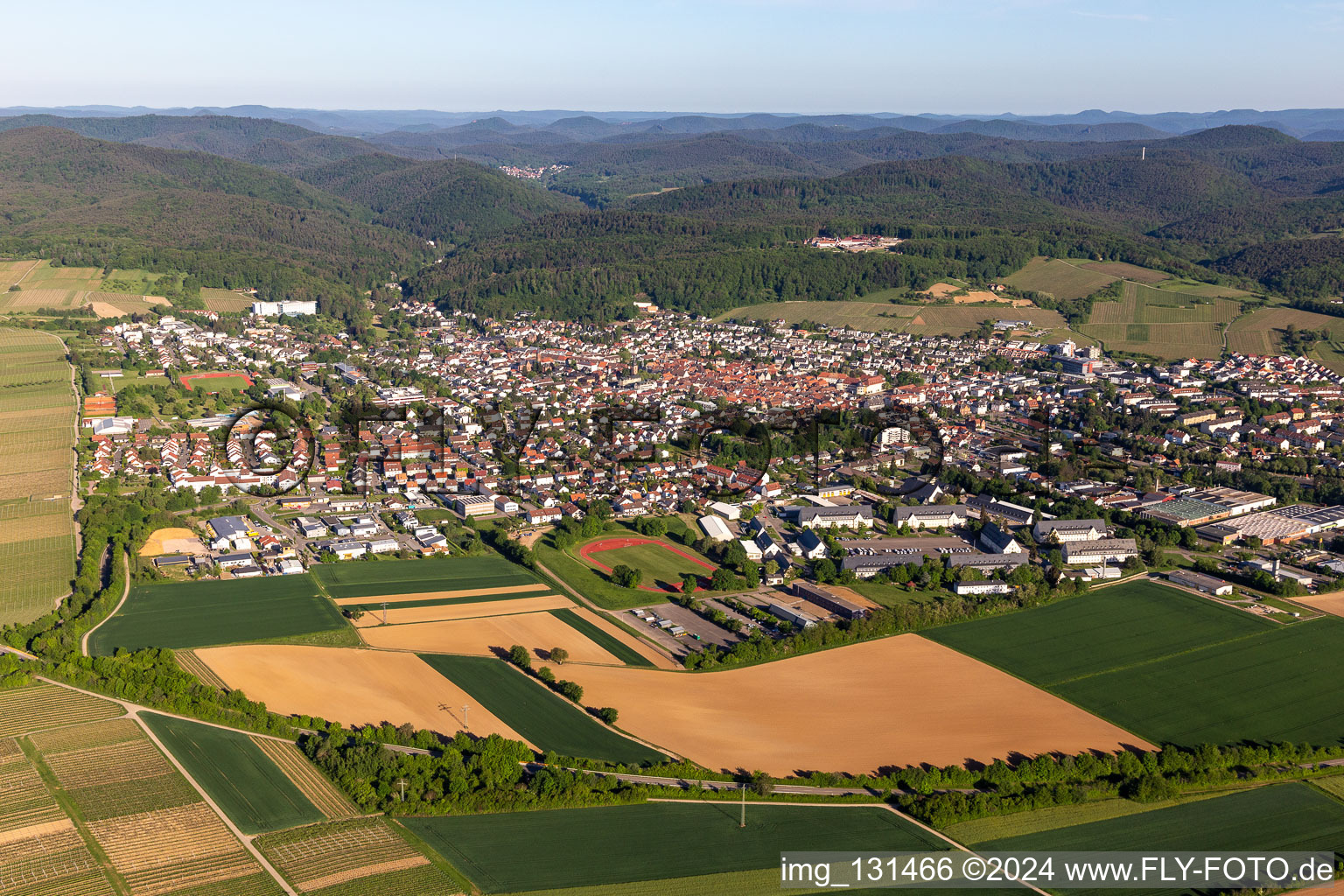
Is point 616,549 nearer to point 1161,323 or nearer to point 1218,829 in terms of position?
point 1218,829

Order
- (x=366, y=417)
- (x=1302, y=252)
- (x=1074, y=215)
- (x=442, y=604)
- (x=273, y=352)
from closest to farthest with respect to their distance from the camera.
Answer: (x=442, y=604), (x=366, y=417), (x=273, y=352), (x=1302, y=252), (x=1074, y=215)

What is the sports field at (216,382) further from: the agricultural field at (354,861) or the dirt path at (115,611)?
the agricultural field at (354,861)

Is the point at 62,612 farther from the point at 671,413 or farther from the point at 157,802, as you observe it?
the point at 671,413

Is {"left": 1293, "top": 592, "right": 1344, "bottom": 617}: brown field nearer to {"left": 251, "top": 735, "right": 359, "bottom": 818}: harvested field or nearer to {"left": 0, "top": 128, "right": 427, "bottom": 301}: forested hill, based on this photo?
{"left": 251, "top": 735, "right": 359, "bottom": 818}: harvested field

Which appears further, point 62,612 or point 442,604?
point 442,604

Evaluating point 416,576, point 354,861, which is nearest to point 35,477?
point 416,576

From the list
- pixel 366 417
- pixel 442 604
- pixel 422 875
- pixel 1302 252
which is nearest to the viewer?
pixel 422 875

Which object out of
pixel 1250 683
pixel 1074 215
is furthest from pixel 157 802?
pixel 1074 215

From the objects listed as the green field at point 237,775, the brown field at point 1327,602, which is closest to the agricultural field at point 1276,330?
the brown field at point 1327,602

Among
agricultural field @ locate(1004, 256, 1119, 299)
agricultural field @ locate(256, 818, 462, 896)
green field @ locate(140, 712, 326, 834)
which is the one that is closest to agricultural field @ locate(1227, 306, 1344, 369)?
agricultural field @ locate(1004, 256, 1119, 299)
